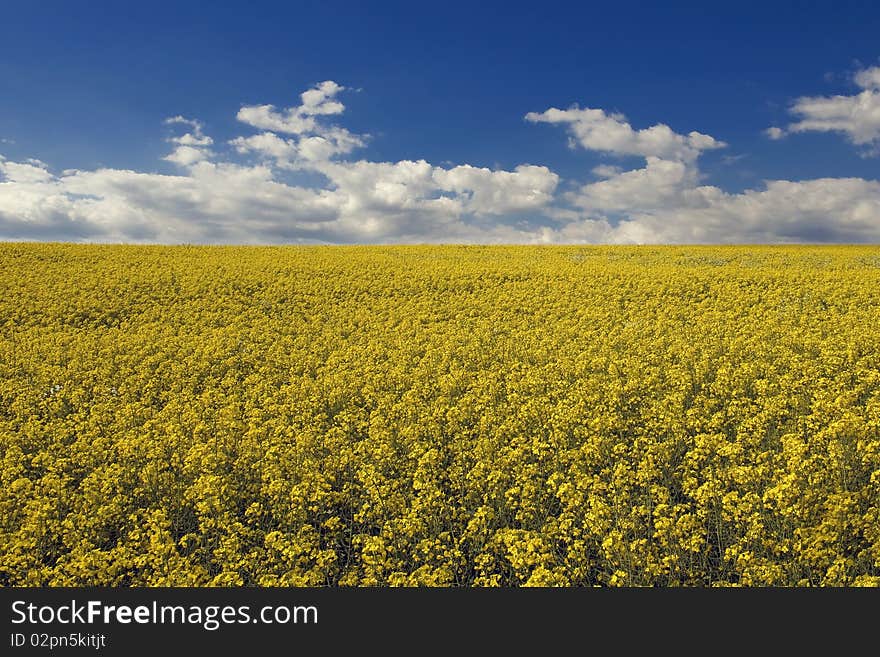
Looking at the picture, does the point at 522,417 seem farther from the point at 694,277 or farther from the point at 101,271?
the point at 101,271

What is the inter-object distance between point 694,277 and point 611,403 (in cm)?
2348

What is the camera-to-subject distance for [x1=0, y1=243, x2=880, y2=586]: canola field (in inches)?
332

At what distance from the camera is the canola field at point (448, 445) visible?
8.42 metres

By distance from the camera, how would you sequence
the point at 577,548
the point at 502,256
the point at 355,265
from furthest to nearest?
the point at 502,256 < the point at 355,265 < the point at 577,548

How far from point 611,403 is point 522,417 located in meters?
2.47

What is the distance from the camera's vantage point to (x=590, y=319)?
2480 cm

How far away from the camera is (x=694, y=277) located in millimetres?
33750

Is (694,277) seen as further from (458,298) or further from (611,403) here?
(611,403)

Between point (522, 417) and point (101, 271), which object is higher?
point (101, 271)

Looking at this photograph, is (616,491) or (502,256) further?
(502,256)

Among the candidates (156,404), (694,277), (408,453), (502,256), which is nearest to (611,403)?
(408,453)

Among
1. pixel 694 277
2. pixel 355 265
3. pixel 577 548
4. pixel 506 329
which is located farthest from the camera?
pixel 355 265

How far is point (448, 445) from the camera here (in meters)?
12.0

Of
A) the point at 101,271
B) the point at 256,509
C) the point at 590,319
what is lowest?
the point at 256,509
